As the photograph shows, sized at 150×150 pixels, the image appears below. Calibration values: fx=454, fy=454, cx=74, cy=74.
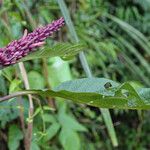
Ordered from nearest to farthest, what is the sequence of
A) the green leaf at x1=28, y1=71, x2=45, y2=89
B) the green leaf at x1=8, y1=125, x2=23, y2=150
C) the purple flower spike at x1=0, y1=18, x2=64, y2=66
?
1. the purple flower spike at x1=0, y1=18, x2=64, y2=66
2. the green leaf at x1=8, y1=125, x2=23, y2=150
3. the green leaf at x1=28, y1=71, x2=45, y2=89

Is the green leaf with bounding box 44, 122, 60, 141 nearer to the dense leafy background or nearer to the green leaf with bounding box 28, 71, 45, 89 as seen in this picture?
the dense leafy background

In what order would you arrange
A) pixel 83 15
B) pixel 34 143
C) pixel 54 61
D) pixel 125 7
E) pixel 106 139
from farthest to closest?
pixel 125 7
pixel 106 139
pixel 83 15
pixel 54 61
pixel 34 143

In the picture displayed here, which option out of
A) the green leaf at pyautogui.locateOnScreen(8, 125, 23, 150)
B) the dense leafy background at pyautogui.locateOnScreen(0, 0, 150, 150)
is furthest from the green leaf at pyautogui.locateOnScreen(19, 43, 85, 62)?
the green leaf at pyautogui.locateOnScreen(8, 125, 23, 150)

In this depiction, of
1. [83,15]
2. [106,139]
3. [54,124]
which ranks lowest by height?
[106,139]

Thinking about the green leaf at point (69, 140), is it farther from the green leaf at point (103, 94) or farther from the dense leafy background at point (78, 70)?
→ the green leaf at point (103, 94)

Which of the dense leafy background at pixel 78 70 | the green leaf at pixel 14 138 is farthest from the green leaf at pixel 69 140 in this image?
the green leaf at pixel 14 138

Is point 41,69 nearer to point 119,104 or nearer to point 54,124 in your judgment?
point 54,124

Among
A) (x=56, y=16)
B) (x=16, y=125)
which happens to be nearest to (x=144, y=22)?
(x=56, y=16)
